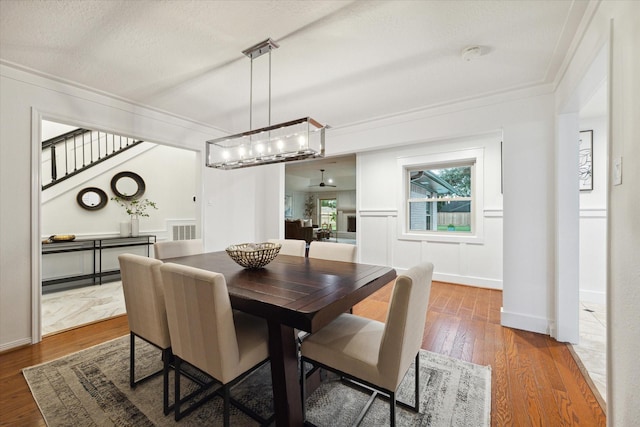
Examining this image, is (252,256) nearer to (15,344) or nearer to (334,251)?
(334,251)

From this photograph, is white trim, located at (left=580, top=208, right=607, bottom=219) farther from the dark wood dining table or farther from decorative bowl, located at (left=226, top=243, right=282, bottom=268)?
decorative bowl, located at (left=226, top=243, right=282, bottom=268)

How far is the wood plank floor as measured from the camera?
1.57 meters

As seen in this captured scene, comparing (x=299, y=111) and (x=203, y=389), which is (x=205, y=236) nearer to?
(x=299, y=111)

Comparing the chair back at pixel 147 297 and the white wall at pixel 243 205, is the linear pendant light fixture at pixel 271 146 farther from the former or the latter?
the white wall at pixel 243 205

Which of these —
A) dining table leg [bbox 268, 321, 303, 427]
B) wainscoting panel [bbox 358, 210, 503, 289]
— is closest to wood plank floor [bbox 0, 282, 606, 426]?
wainscoting panel [bbox 358, 210, 503, 289]

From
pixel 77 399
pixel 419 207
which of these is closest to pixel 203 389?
pixel 77 399

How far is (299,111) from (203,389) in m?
2.93

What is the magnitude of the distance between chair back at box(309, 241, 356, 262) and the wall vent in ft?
11.8

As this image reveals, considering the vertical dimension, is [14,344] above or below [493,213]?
below

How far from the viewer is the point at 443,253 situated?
446 cm

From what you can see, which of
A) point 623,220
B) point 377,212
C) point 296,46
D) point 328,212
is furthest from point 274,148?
point 328,212

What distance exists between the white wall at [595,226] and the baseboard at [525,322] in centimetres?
144

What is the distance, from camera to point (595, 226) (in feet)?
11.1

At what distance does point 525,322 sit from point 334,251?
2.04 meters
